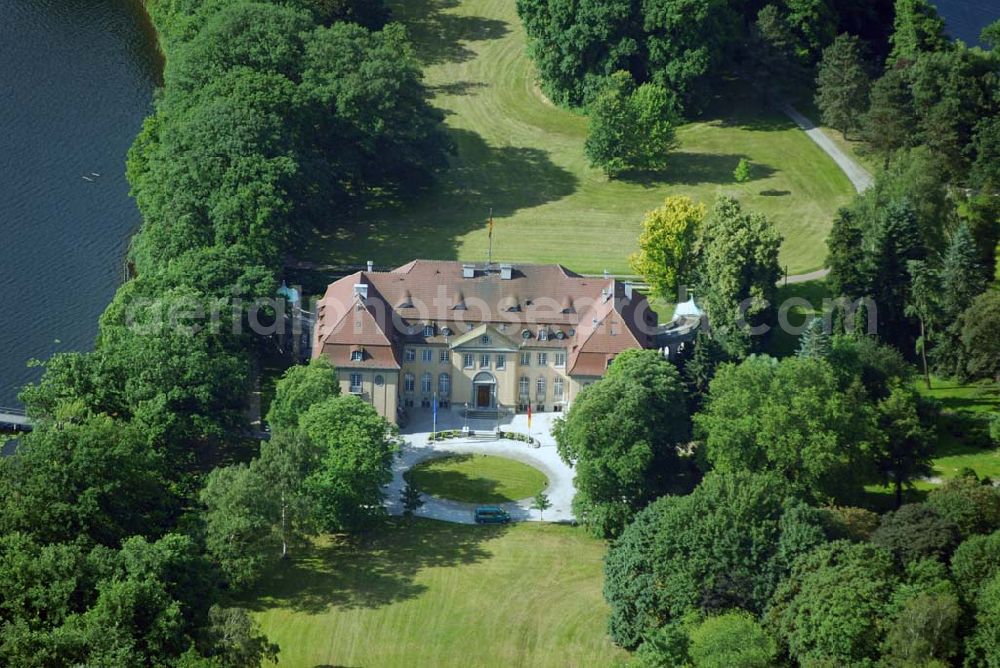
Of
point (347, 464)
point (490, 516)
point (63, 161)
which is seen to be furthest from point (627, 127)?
point (347, 464)

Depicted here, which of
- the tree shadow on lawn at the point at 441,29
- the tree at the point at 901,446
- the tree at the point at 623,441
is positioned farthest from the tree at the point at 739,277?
the tree shadow on lawn at the point at 441,29

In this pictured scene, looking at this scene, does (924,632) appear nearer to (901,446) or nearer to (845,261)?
(901,446)

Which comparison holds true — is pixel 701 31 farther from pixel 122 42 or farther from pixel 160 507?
pixel 160 507

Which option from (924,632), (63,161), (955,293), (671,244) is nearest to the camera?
(924,632)

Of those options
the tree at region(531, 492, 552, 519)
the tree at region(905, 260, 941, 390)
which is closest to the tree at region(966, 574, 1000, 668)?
the tree at region(531, 492, 552, 519)

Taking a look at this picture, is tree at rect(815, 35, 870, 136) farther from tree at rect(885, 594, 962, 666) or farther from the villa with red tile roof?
tree at rect(885, 594, 962, 666)

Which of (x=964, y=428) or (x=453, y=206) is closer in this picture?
(x=964, y=428)
